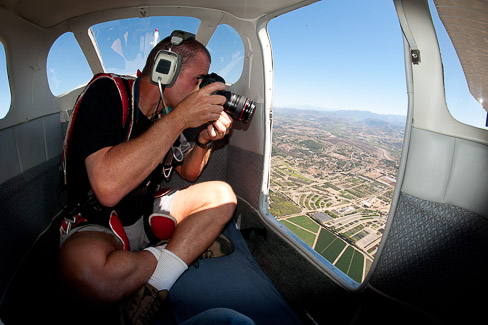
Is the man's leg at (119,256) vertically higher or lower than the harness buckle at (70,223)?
lower

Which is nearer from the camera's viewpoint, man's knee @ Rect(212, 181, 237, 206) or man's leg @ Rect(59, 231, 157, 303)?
man's leg @ Rect(59, 231, 157, 303)

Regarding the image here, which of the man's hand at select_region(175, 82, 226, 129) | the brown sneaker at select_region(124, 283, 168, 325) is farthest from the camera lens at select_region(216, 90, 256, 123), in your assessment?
the brown sneaker at select_region(124, 283, 168, 325)

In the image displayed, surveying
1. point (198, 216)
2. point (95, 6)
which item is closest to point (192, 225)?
point (198, 216)

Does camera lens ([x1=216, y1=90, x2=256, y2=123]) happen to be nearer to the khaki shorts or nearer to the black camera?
the black camera

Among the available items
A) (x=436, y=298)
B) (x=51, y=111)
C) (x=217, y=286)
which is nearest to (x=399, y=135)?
(x=436, y=298)

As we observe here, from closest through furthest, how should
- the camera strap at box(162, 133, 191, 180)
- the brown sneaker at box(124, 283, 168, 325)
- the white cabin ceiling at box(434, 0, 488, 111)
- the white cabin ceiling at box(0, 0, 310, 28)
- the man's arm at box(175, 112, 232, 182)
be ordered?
the white cabin ceiling at box(434, 0, 488, 111) < the brown sneaker at box(124, 283, 168, 325) < the white cabin ceiling at box(0, 0, 310, 28) < the man's arm at box(175, 112, 232, 182) < the camera strap at box(162, 133, 191, 180)

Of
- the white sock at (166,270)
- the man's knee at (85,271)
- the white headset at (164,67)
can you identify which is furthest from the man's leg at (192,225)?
the white headset at (164,67)

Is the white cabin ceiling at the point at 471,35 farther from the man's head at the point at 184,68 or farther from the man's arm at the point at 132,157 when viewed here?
the man's head at the point at 184,68
